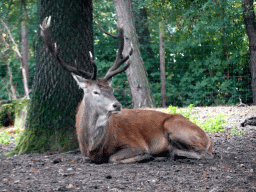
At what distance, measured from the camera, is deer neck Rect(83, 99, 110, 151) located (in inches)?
194

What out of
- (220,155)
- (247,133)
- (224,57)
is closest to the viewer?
(220,155)

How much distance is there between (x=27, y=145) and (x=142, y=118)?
211 centimetres

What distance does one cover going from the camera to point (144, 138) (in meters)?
5.46

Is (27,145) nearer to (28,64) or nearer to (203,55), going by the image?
(203,55)

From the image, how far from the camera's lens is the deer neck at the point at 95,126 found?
16.2ft

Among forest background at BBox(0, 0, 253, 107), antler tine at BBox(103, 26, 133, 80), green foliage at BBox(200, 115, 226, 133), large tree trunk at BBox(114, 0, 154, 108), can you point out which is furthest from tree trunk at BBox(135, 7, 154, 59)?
antler tine at BBox(103, 26, 133, 80)

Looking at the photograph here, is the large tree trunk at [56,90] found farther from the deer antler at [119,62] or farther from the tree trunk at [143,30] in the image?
the tree trunk at [143,30]

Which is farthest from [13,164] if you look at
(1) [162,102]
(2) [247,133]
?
(1) [162,102]

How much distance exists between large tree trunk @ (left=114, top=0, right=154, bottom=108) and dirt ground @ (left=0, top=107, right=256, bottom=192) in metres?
5.39

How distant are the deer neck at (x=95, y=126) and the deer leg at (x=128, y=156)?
332mm

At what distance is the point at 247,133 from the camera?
749 centimetres

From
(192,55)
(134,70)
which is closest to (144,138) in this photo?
(134,70)

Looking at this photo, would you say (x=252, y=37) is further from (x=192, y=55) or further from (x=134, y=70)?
(x=134, y=70)

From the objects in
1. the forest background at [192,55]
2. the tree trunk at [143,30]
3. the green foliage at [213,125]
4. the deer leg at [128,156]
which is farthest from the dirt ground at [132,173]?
the tree trunk at [143,30]
